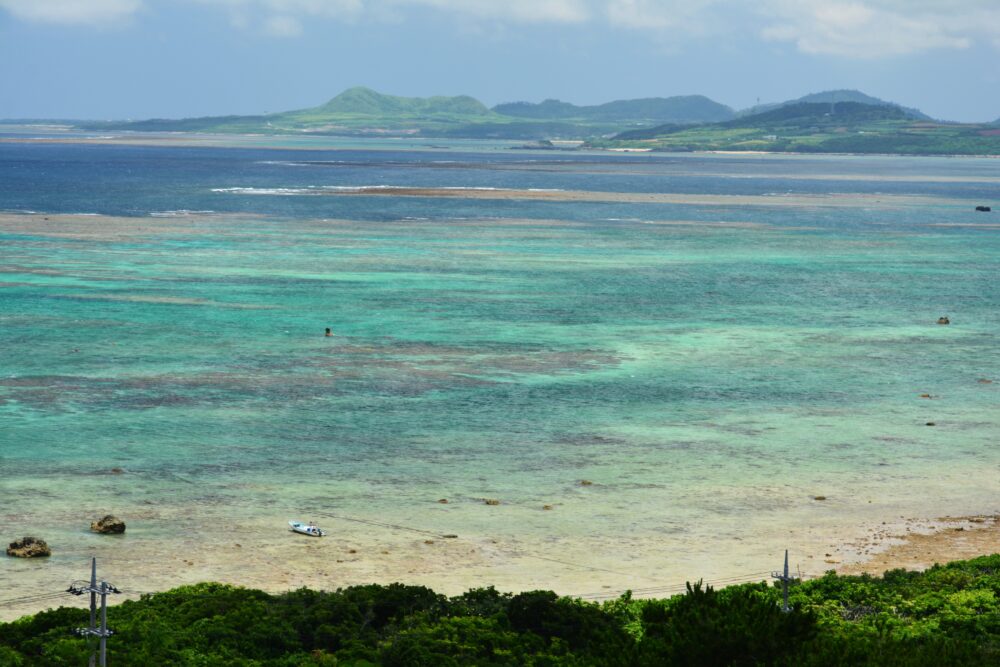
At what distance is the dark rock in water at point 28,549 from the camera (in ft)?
113

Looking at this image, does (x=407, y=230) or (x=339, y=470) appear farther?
(x=407, y=230)

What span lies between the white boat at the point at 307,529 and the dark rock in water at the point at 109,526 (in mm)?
4302

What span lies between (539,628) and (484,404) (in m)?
23.0

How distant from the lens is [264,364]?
58750 mm

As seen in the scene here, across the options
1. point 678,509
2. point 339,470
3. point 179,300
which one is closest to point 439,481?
point 339,470

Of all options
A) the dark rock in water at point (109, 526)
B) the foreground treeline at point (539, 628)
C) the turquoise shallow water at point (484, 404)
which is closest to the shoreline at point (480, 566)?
the turquoise shallow water at point (484, 404)

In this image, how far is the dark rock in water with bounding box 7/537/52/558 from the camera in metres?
34.6

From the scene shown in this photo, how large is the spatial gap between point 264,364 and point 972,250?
240ft

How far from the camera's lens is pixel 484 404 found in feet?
172

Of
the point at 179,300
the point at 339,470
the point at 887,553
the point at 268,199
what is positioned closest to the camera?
the point at 887,553

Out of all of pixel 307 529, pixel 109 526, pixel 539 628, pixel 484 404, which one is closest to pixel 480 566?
pixel 307 529

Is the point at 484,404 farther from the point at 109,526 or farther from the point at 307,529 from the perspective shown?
the point at 109,526

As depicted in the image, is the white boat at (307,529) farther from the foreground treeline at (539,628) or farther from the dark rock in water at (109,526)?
the foreground treeline at (539,628)

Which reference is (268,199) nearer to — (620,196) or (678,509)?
(620,196)
